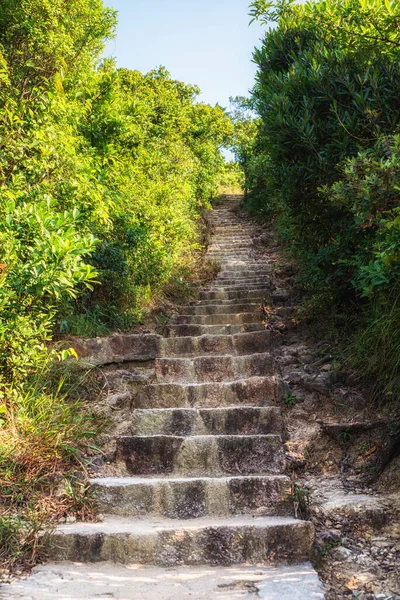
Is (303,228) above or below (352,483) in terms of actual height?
above

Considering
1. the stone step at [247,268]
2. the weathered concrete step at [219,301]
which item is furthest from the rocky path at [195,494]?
the stone step at [247,268]

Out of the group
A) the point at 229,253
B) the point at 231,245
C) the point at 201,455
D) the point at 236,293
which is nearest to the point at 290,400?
the point at 201,455

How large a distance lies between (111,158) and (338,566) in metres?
4.97

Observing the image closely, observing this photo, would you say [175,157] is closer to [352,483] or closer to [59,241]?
[59,241]

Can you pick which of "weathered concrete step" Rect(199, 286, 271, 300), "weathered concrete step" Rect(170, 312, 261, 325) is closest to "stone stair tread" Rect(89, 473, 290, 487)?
"weathered concrete step" Rect(170, 312, 261, 325)

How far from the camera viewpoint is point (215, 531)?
10.4 ft

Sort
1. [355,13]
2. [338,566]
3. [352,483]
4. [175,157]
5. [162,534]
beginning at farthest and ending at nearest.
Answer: [175,157] → [355,13] → [352,483] → [162,534] → [338,566]

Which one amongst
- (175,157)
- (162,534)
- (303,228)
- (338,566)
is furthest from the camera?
(175,157)

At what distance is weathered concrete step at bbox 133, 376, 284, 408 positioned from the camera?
4812 mm

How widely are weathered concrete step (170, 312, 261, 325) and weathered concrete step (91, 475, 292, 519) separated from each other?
3.03 meters

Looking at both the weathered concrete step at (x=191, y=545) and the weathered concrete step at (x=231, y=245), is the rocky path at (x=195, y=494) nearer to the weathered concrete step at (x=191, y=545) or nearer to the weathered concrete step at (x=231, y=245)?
the weathered concrete step at (x=191, y=545)

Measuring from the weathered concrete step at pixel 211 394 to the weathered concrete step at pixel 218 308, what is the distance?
1961mm

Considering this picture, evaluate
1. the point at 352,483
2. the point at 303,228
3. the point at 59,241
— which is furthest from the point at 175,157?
the point at 352,483

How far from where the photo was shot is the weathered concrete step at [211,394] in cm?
481
